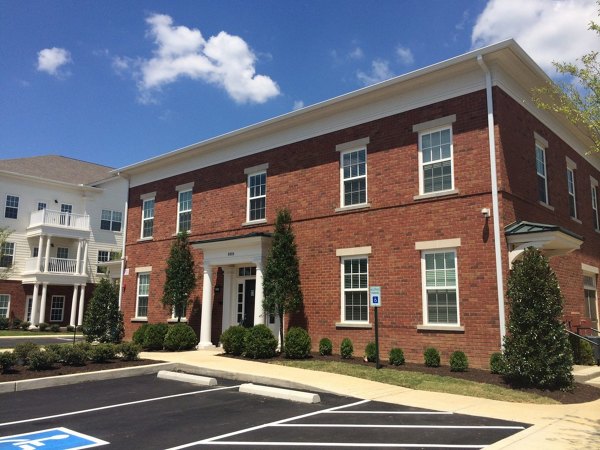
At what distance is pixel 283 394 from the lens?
33.3 ft

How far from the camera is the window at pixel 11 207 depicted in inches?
1484

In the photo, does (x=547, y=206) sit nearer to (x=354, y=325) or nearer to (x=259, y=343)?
(x=354, y=325)

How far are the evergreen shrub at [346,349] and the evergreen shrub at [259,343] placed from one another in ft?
7.07

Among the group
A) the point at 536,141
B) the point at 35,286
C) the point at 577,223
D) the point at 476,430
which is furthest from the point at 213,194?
the point at 35,286

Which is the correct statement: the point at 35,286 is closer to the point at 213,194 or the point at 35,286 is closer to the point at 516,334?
the point at 213,194

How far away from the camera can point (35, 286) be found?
36031 millimetres

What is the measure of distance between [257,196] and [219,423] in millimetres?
12339

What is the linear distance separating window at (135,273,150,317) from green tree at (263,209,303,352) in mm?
9159

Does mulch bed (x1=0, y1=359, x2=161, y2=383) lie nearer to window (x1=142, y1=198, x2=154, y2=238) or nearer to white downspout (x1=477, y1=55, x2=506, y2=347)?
white downspout (x1=477, y1=55, x2=506, y2=347)

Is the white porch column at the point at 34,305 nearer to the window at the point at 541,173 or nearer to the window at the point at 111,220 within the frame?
the window at the point at 111,220

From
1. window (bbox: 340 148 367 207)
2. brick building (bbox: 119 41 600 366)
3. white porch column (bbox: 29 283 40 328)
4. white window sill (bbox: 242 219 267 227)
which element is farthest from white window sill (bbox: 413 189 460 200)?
white porch column (bbox: 29 283 40 328)

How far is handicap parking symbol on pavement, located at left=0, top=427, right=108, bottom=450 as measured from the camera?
265 inches

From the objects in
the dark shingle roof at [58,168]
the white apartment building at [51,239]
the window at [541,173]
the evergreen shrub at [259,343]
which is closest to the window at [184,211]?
the evergreen shrub at [259,343]

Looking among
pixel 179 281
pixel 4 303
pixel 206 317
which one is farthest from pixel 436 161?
pixel 4 303
